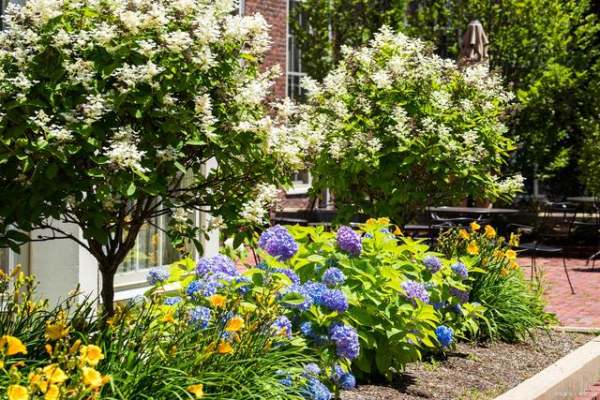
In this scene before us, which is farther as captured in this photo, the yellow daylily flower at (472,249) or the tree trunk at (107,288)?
the yellow daylily flower at (472,249)

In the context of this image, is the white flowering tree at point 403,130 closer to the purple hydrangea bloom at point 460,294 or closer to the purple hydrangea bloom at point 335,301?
the purple hydrangea bloom at point 460,294

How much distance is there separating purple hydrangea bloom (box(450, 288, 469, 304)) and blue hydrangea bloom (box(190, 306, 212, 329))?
2.70 metres

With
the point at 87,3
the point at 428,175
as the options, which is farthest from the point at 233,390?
the point at 428,175

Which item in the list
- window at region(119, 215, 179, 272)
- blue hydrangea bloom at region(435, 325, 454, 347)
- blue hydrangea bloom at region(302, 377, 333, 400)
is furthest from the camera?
window at region(119, 215, 179, 272)

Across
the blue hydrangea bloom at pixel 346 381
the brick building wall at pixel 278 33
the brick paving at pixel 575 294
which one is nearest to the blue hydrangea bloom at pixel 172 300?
the blue hydrangea bloom at pixel 346 381

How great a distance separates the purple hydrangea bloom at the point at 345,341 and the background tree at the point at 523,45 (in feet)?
43.0

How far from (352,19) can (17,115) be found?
51.3ft

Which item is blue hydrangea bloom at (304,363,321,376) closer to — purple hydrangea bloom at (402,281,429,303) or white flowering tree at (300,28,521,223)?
purple hydrangea bloom at (402,281,429,303)

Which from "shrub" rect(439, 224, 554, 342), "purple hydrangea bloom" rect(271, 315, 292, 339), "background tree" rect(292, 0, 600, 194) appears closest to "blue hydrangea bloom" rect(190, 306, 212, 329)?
"purple hydrangea bloom" rect(271, 315, 292, 339)

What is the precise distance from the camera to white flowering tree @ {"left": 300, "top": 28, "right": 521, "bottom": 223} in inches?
356

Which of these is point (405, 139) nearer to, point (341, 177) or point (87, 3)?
point (341, 177)

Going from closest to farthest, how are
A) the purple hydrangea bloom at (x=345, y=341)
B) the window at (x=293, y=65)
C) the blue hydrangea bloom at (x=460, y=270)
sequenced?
the purple hydrangea bloom at (x=345, y=341)
the blue hydrangea bloom at (x=460, y=270)
the window at (x=293, y=65)

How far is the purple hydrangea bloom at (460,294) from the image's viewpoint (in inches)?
299

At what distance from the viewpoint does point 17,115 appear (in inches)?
198
